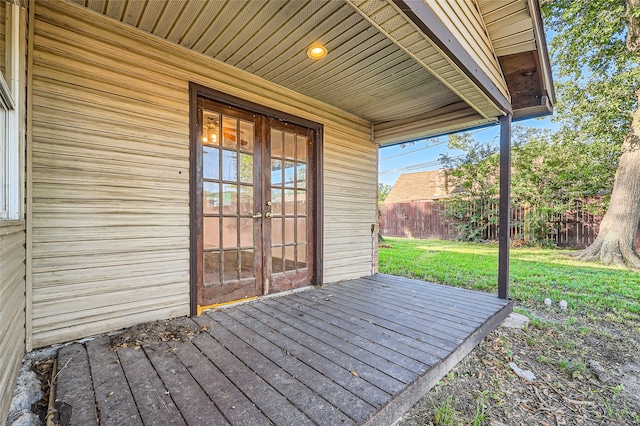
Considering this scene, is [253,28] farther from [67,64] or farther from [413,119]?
[413,119]

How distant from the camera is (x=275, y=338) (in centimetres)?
198

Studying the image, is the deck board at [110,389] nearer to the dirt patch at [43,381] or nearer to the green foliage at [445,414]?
the dirt patch at [43,381]

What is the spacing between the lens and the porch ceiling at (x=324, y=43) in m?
1.84

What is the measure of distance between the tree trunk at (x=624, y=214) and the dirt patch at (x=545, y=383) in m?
4.36

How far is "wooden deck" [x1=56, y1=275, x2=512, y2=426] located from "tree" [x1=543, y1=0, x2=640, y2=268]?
5.50 meters

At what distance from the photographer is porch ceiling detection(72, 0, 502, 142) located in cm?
184

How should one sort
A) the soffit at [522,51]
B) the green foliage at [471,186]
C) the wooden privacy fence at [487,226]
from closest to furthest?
the soffit at [522,51], the wooden privacy fence at [487,226], the green foliage at [471,186]

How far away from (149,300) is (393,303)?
2.26 m

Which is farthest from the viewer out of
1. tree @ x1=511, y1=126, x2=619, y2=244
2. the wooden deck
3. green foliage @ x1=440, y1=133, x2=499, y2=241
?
green foliage @ x1=440, y1=133, x2=499, y2=241

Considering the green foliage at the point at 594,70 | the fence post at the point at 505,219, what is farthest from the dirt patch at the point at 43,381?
the green foliage at the point at 594,70

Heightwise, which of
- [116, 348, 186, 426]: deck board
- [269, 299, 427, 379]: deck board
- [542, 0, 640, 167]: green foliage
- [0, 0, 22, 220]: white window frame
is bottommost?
[269, 299, 427, 379]: deck board

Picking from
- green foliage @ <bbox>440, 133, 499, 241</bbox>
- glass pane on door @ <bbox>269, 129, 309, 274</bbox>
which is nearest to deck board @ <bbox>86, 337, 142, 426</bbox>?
glass pane on door @ <bbox>269, 129, 309, 274</bbox>

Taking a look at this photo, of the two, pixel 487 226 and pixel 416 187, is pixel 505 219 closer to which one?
pixel 487 226

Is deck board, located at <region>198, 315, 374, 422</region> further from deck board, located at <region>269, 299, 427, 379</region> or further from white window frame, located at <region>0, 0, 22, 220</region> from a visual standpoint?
white window frame, located at <region>0, 0, 22, 220</region>
